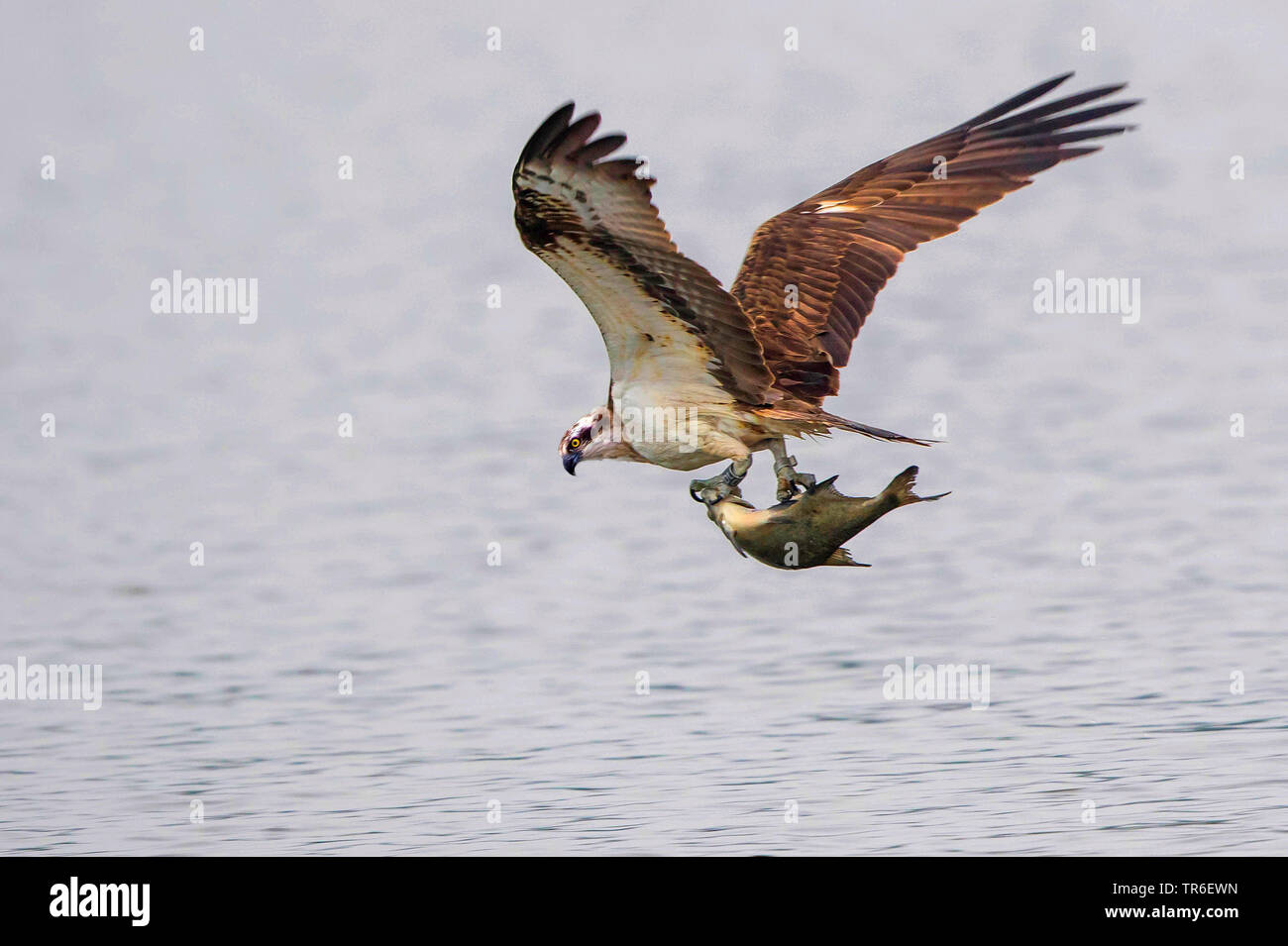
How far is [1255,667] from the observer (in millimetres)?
11898

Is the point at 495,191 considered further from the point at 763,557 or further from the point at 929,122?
the point at 763,557

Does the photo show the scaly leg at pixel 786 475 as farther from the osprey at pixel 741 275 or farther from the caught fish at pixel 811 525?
the caught fish at pixel 811 525

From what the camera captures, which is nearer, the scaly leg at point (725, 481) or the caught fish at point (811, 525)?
the caught fish at point (811, 525)

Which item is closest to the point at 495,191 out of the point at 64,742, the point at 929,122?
the point at 929,122

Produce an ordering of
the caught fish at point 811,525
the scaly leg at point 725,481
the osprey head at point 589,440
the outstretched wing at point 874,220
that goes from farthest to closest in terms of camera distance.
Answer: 1. the outstretched wing at point 874,220
2. the osprey head at point 589,440
3. the scaly leg at point 725,481
4. the caught fish at point 811,525

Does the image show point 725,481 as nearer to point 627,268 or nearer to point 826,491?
point 826,491

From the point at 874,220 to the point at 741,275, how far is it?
0.84m

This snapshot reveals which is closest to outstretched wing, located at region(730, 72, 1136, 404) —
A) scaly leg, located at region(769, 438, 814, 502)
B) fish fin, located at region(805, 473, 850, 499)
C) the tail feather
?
scaly leg, located at region(769, 438, 814, 502)

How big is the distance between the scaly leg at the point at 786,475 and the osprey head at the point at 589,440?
767mm

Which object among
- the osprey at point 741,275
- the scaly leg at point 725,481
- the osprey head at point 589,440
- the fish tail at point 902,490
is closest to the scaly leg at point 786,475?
the osprey at point 741,275

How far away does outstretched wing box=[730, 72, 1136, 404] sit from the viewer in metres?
9.90

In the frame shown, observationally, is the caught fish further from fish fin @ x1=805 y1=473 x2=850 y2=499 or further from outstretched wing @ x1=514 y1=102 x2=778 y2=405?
outstretched wing @ x1=514 y1=102 x2=778 y2=405

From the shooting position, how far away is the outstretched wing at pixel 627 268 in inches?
304

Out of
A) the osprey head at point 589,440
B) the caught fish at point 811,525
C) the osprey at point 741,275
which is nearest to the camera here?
the osprey at point 741,275
